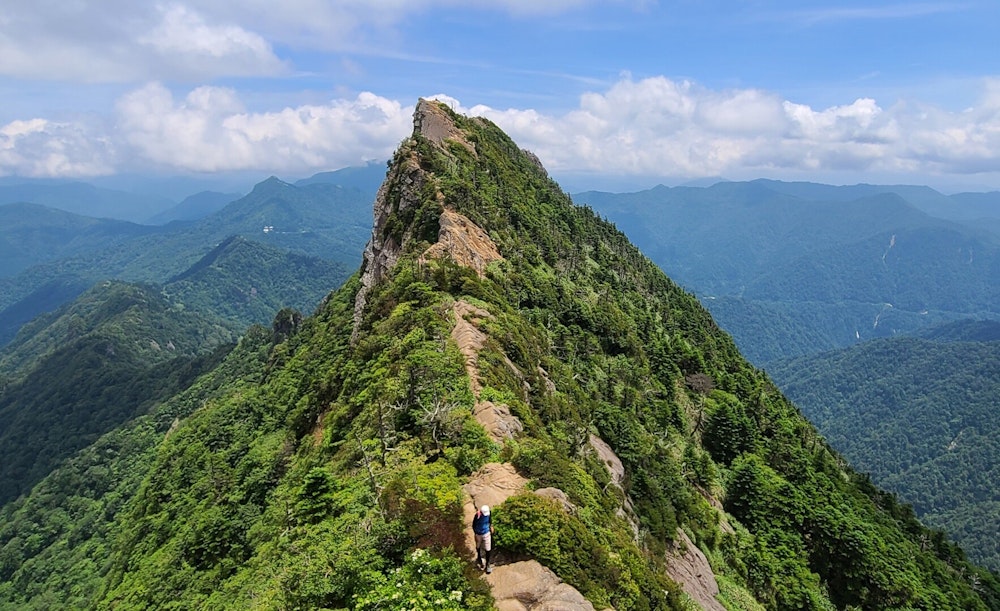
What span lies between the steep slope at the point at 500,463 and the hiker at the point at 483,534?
47 centimetres

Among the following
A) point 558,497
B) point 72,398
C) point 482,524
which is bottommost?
point 72,398

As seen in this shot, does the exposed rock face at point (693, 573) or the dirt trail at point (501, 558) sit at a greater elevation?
the dirt trail at point (501, 558)

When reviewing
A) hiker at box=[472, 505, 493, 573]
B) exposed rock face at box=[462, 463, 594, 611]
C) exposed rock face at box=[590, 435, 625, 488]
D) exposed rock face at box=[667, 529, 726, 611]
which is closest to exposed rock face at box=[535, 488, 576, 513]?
exposed rock face at box=[462, 463, 594, 611]

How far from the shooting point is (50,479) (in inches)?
4200

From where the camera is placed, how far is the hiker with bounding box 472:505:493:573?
45.1 ft

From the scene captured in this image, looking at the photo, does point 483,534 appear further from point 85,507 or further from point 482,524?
point 85,507

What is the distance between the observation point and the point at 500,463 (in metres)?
19.3

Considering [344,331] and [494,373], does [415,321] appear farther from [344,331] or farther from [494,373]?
[344,331]

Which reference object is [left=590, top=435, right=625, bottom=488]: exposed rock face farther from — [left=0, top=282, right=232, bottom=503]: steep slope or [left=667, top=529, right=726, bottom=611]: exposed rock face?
[left=0, top=282, right=232, bottom=503]: steep slope

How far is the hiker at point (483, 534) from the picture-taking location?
542 inches

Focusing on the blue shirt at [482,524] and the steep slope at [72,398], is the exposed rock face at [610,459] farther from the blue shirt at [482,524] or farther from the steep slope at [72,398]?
the steep slope at [72,398]

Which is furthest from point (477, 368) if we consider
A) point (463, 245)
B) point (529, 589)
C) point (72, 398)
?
point (72, 398)

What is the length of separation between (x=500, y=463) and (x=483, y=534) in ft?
18.1

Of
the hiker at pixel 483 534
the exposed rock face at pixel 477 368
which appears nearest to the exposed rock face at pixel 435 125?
the exposed rock face at pixel 477 368
